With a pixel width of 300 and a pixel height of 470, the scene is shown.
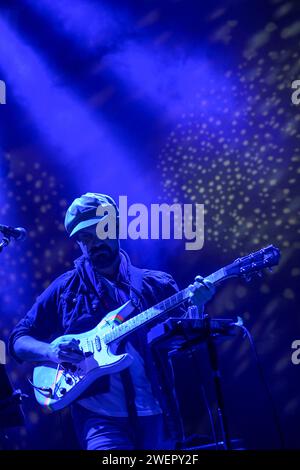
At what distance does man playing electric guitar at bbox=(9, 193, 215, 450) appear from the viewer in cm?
293

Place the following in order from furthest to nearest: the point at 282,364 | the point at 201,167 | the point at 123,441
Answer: the point at 201,167 → the point at 282,364 → the point at 123,441

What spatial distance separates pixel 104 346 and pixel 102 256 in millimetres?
497

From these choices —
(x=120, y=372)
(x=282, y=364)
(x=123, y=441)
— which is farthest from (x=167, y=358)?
(x=282, y=364)

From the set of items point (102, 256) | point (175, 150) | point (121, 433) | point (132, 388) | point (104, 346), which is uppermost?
point (175, 150)

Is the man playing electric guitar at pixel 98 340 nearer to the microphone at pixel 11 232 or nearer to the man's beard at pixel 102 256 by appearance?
the man's beard at pixel 102 256

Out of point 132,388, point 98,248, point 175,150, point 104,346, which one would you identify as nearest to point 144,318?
point 104,346

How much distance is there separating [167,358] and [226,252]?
0.74m

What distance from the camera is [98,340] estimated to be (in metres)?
3.05

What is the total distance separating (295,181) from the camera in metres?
3.46

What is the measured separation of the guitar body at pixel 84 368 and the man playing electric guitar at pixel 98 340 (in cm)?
1

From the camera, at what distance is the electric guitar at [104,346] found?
9.66ft

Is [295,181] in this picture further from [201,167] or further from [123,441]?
[123,441]

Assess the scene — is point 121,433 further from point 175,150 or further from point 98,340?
point 175,150

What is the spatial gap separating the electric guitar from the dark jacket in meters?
0.07
